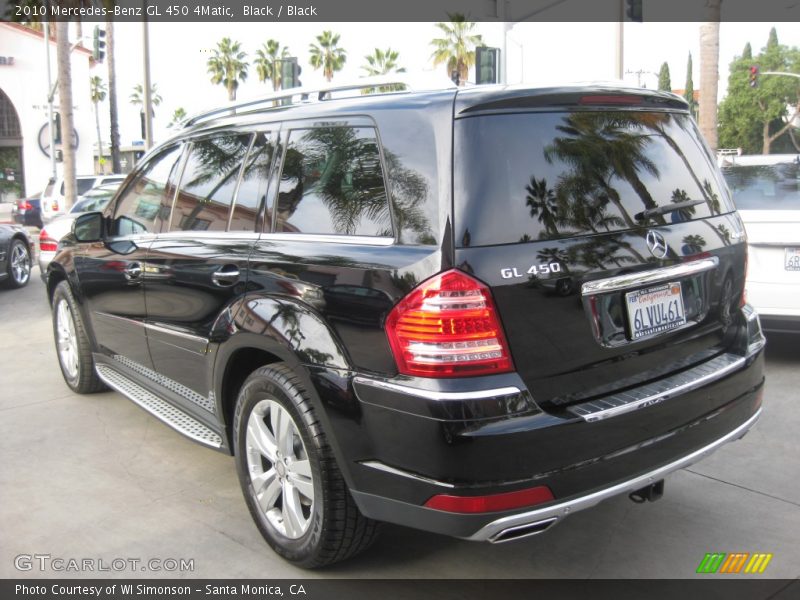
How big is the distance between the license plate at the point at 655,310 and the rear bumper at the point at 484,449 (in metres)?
0.25

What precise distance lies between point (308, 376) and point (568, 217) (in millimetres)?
1092

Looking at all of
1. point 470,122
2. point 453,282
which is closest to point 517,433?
point 453,282

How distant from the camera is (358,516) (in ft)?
9.76

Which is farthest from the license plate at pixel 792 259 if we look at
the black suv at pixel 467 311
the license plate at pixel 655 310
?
the license plate at pixel 655 310

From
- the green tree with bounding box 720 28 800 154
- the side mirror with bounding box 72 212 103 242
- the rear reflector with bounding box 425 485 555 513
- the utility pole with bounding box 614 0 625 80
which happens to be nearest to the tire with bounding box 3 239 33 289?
the side mirror with bounding box 72 212 103 242

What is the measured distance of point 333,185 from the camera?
3.09 meters

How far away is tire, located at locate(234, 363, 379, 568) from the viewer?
2938mm

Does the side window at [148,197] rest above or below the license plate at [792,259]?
above

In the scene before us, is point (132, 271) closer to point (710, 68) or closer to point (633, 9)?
point (633, 9)

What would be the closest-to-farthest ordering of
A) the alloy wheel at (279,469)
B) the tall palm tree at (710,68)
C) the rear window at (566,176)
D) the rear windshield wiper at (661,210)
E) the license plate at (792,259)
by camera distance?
the rear window at (566,176), the rear windshield wiper at (661,210), the alloy wheel at (279,469), the license plate at (792,259), the tall palm tree at (710,68)

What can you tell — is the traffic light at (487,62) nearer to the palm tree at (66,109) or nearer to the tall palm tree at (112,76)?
the palm tree at (66,109)

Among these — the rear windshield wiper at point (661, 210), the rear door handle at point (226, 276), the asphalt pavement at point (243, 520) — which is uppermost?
the rear windshield wiper at point (661, 210)

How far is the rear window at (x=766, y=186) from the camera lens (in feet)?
19.7

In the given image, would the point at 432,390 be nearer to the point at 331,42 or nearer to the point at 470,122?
the point at 470,122
